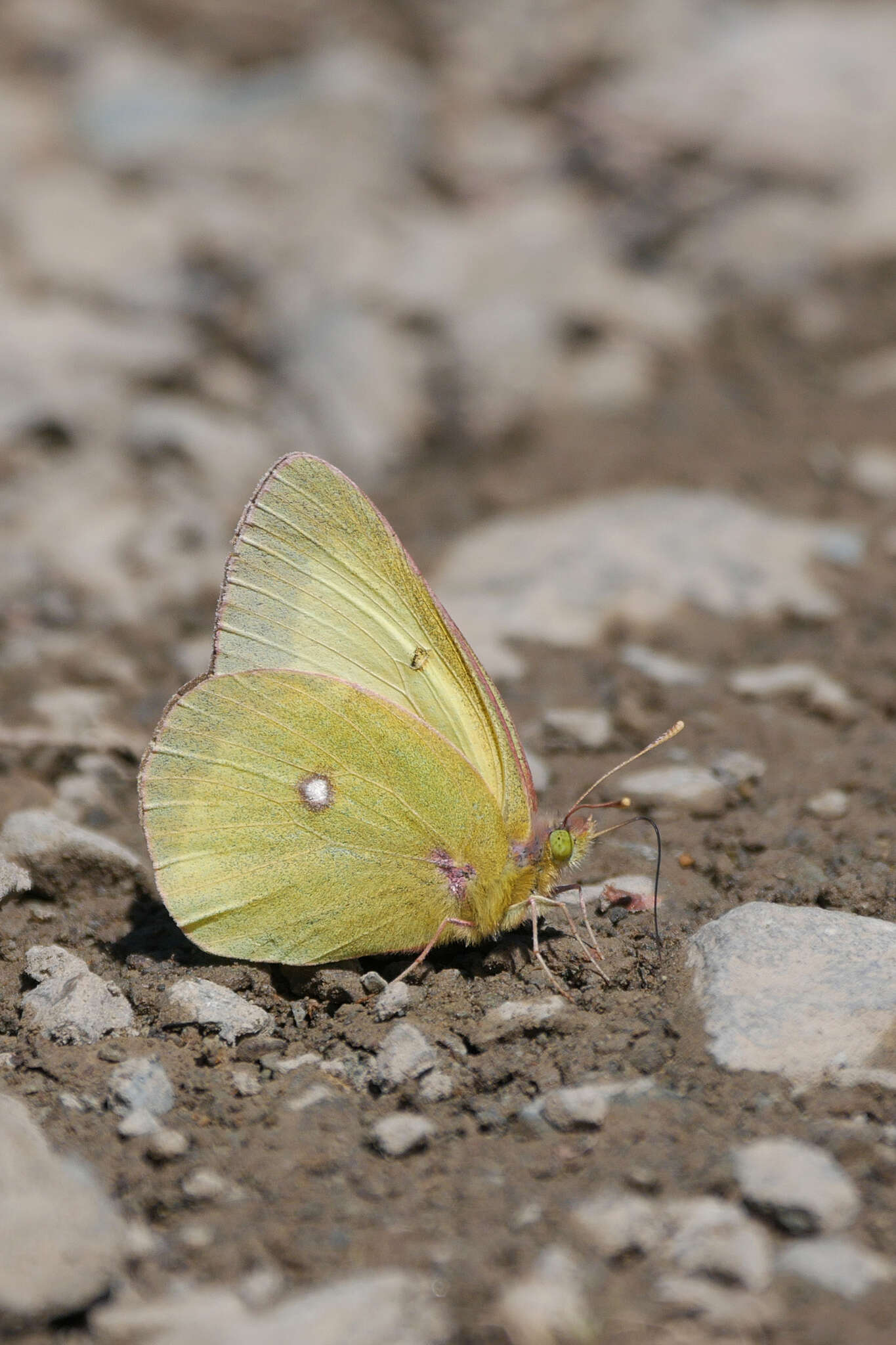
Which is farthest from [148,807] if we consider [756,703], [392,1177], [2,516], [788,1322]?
[2,516]

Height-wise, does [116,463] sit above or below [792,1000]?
above

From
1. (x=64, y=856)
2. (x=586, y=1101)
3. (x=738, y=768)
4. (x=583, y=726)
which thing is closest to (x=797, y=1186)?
(x=586, y=1101)

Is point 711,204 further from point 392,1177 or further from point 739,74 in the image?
point 392,1177

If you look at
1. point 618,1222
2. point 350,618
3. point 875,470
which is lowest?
point 618,1222

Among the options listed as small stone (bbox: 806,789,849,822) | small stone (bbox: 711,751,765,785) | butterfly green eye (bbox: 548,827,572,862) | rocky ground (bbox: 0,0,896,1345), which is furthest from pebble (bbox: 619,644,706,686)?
butterfly green eye (bbox: 548,827,572,862)

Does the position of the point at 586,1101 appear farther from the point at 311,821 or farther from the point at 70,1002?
the point at 70,1002

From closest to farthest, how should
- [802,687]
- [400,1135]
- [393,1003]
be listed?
[400,1135]
[393,1003]
[802,687]
